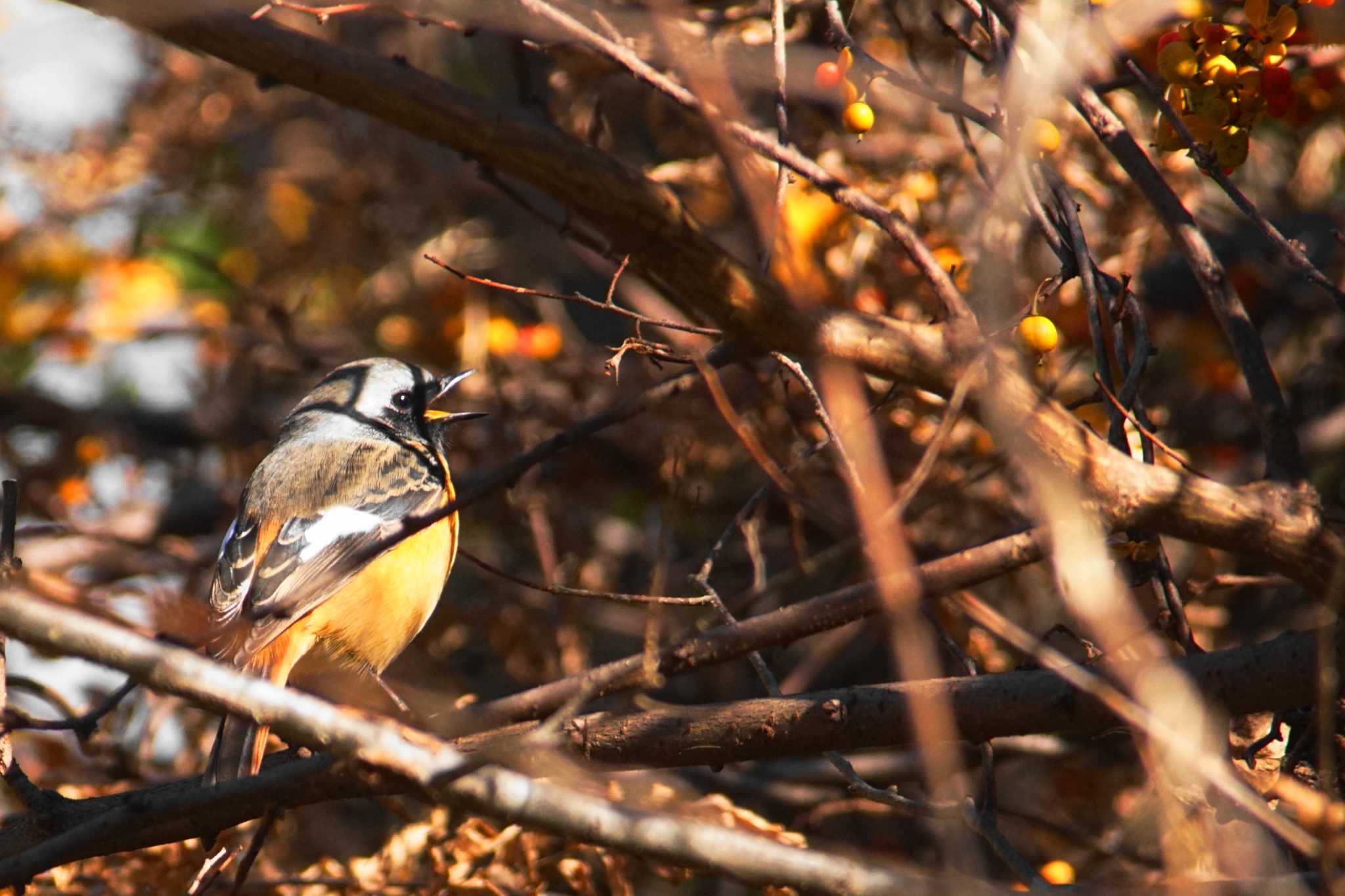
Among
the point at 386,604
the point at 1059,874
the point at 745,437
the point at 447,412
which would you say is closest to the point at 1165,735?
the point at 745,437

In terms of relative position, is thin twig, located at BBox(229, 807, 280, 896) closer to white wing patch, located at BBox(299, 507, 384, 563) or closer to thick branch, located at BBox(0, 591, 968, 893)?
thick branch, located at BBox(0, 591, 968, 893)

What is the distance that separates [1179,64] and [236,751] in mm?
2929

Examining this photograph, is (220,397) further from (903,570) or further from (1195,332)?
(903,570)

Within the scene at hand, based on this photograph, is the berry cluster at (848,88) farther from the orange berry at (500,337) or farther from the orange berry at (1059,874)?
the orange berry at (500,337)

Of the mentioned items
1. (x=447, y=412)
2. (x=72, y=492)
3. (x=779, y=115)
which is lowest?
(x=72, y=492)

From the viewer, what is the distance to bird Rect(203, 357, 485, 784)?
4.05m

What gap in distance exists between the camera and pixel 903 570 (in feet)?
7.22

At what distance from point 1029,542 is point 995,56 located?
1.28 metres

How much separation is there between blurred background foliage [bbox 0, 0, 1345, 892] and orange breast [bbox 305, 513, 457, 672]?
11.6 inches

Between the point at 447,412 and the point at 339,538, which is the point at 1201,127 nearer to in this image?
the point at 339,538

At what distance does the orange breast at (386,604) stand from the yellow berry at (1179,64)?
247cm

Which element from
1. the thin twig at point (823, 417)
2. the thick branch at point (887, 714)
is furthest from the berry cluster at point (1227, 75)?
the thick branch at point (887, 714)

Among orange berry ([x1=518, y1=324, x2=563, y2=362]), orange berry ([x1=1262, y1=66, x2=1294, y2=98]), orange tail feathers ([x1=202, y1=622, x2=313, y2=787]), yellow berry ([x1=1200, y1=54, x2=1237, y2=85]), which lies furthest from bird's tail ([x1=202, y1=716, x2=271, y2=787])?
orange berry ([x1=1262, y1=66, x2=1294, y2=98])

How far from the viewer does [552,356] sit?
17.2 feet
